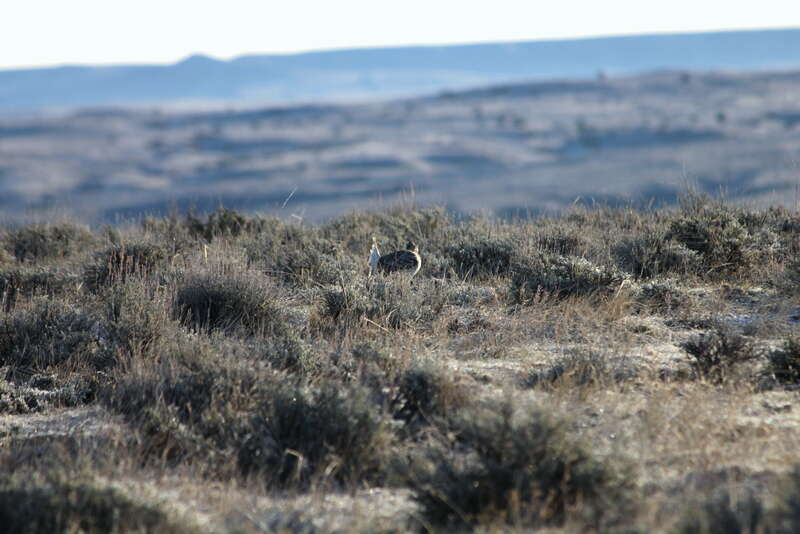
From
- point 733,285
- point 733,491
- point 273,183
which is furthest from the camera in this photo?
point 273,183

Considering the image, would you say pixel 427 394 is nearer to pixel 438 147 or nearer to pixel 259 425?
pixel 259 425

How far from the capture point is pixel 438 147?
4382 inches

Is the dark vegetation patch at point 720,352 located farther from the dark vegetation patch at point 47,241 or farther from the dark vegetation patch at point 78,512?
the dark vegetation patch at point 47,241

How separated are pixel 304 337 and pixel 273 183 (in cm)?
8195

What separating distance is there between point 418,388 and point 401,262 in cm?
321

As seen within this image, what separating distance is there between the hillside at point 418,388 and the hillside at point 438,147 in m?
46.7

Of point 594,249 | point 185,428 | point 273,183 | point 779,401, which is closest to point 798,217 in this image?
point 594,249

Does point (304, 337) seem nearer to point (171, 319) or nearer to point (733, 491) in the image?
point (171, 319)

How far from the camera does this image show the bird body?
8539mm

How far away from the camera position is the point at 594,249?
916 cm

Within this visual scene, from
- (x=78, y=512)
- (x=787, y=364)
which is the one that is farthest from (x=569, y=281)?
(x=78, y=512)

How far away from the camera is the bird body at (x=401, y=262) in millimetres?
8539

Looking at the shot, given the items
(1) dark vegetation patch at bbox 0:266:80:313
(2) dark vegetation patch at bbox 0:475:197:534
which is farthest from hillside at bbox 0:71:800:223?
(2) dark vegetation patch at bbox 0:475:197:534

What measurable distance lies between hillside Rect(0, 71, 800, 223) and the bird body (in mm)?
46945
